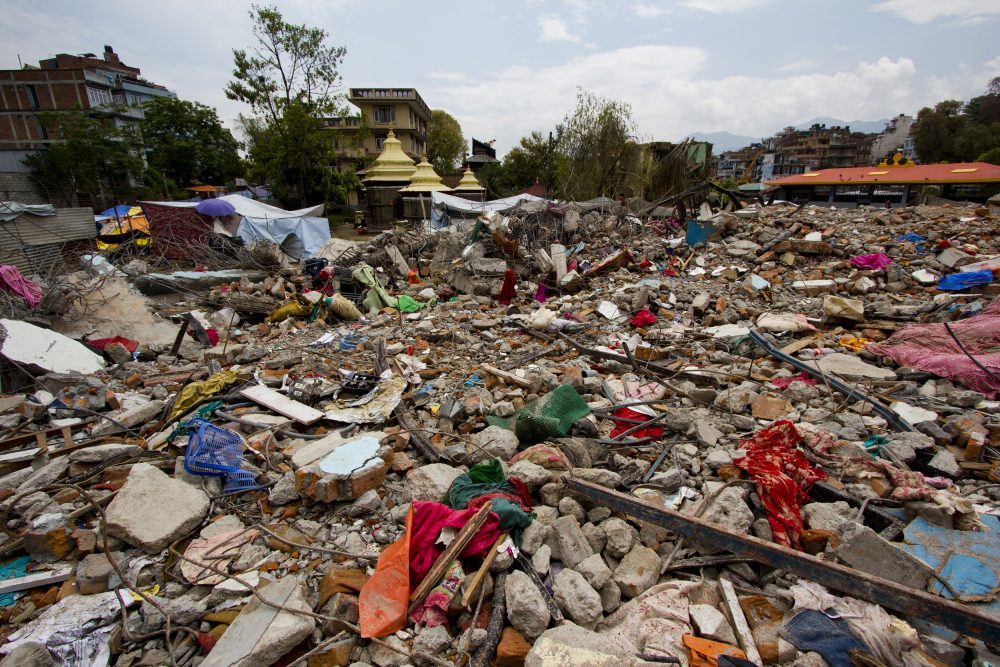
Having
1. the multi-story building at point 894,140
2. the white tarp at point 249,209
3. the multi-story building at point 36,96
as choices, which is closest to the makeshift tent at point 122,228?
the white tarp at point 249,209

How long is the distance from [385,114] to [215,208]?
3126 cm

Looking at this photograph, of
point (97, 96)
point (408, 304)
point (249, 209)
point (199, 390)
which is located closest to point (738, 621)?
point (199, 390)

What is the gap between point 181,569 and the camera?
2.75 meters

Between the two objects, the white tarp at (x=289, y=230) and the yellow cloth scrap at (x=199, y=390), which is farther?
the white tarp at (x=289, y=230)

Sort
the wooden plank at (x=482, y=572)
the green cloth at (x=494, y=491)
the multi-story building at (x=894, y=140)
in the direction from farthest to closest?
the multi-story building at (x=894, y=140) → the green cloth at (x=494, y=491) → the wooden plank at (x=482, y=572)

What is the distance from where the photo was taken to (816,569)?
2.29 meters

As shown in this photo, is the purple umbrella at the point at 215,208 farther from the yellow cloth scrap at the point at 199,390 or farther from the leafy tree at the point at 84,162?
the leafy tree at the point at 84,162

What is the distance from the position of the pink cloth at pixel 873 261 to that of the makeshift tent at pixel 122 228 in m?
17.0

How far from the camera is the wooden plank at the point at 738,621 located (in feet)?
6.73

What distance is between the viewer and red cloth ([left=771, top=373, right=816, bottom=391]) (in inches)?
185

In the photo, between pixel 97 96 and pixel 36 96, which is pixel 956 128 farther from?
pixel 36 96

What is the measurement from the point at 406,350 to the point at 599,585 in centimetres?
468

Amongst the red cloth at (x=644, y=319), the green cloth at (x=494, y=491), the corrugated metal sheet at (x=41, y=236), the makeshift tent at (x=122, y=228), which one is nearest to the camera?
the green cloth at (x=494, y=491)

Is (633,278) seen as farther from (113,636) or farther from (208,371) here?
(113,636)
